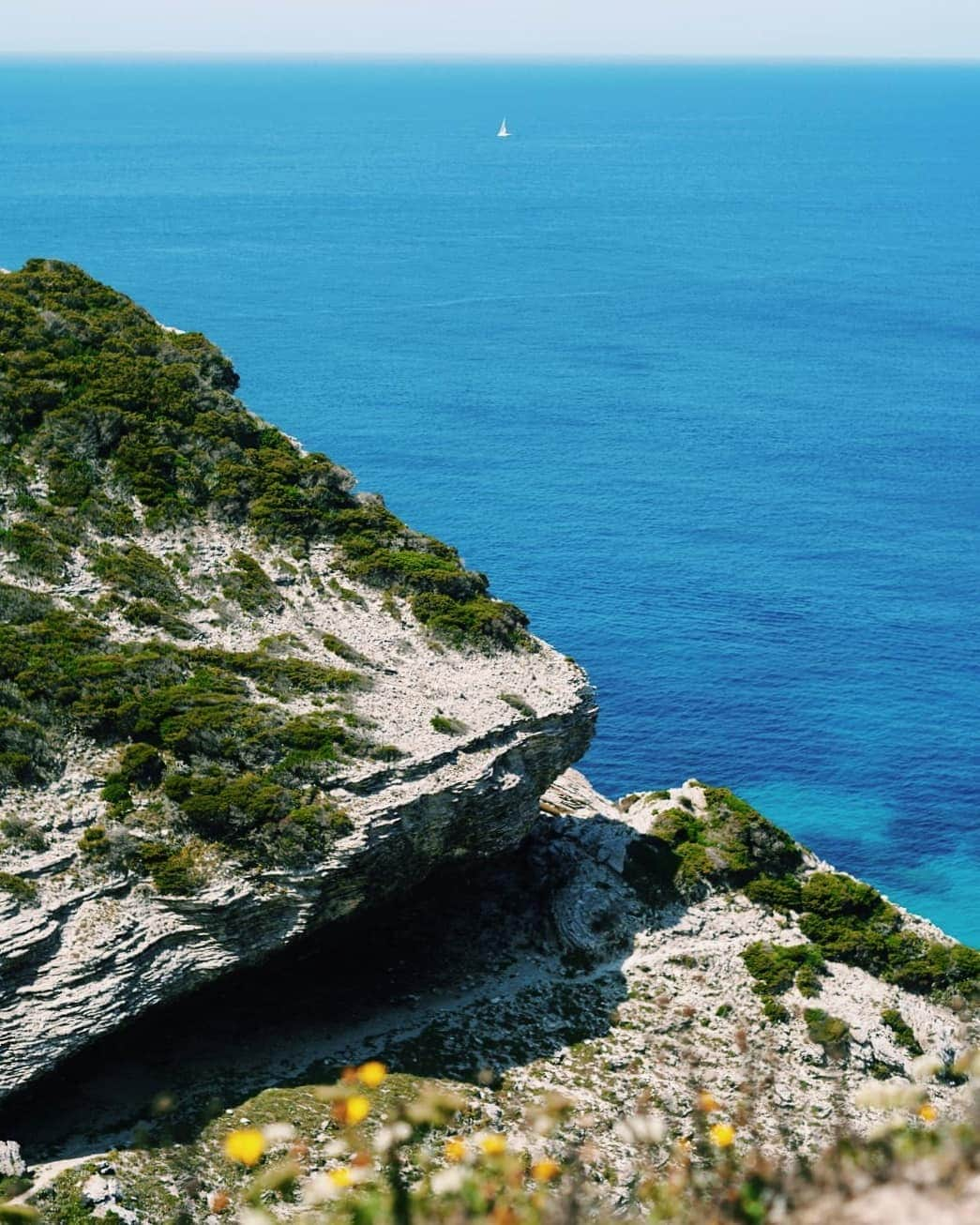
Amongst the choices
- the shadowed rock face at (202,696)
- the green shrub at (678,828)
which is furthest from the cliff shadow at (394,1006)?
the shadowed rock face at (202,696)

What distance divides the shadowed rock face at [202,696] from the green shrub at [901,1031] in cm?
1316

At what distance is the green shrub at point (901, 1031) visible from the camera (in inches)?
1861

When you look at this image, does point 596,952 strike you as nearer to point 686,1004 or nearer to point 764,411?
point 686,1004

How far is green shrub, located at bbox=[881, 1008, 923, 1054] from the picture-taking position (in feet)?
155

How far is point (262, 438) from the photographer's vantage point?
192 ft

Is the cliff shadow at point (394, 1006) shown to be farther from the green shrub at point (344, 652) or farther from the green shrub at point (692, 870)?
the green shrub at point (344, 652)

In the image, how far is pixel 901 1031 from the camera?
156ft

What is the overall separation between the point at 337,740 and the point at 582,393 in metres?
109

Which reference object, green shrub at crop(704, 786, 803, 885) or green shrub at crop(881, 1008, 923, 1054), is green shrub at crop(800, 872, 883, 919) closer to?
green shrub at crop(704, 786, 803, 885)

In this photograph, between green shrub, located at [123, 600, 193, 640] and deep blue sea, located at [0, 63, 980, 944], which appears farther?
deep blue sea, located at [0, 63, 980, 944]

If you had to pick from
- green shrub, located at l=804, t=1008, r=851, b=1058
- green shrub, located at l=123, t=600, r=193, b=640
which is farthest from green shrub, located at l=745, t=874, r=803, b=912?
green shrub, located at l=123, t=600, r=193, b=640

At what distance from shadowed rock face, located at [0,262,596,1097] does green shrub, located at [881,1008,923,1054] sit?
43.2 ft

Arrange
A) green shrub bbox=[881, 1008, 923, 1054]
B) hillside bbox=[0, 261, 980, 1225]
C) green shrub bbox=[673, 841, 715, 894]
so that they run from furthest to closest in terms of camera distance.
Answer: green shrub bbox=[673, 841, 715, 894]
green shrub bbox=[881, 1008, 923, 1054]
hillside bbox=[0, 261, 980, 1225]

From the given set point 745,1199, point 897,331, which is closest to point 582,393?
point 897,331
